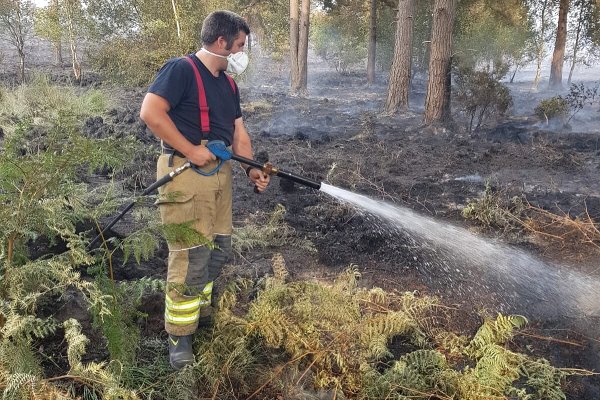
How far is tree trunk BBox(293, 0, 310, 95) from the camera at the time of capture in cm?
1991

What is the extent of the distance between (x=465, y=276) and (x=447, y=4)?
8932mm

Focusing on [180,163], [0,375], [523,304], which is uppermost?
[180,163]

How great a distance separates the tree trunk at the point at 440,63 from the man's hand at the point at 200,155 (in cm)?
938

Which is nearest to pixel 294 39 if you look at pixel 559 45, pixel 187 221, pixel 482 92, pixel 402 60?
pixel 402 60

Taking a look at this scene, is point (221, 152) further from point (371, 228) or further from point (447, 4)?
point (447, 4)

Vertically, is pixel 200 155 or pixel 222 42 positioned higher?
pixel 222 42

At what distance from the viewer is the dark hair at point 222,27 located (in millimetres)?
2871

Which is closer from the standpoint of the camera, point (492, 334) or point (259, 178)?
point (492, 334)

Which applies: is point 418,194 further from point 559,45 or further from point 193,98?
point 559,45

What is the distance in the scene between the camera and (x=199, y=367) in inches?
106

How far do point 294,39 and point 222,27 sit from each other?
61.2 feet

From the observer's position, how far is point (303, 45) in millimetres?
20656

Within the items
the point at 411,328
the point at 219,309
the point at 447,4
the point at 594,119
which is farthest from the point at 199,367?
the point at 594,119

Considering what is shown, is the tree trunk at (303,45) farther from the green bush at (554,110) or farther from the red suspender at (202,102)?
the red suspender at (202,102)
